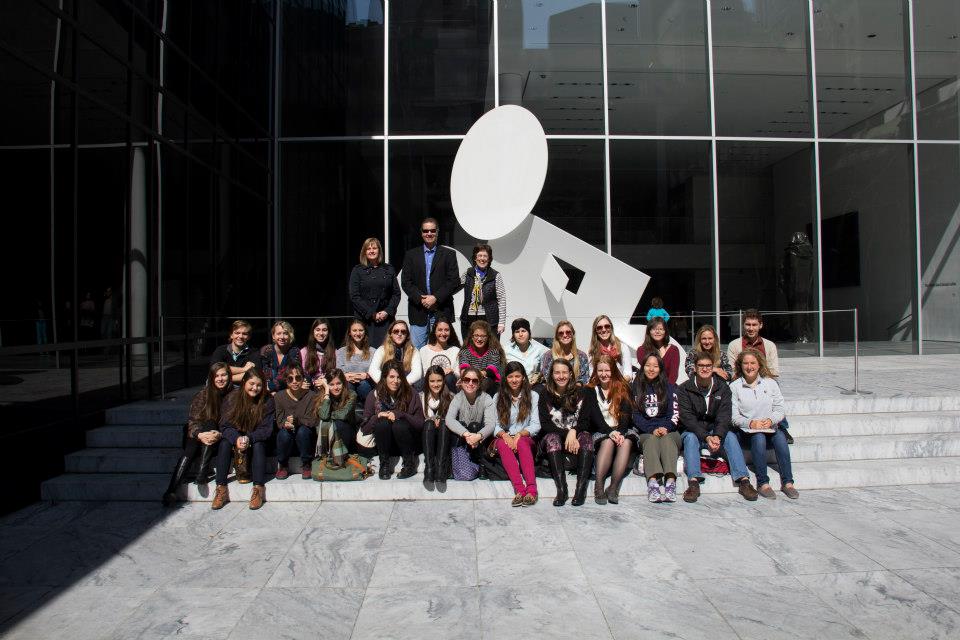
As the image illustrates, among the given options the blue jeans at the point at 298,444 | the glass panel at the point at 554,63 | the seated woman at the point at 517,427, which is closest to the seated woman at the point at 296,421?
the blue jeans at the point at 298,444

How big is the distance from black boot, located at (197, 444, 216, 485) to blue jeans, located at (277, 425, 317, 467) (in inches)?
18.9

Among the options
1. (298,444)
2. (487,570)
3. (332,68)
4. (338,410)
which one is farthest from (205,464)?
(332,68)

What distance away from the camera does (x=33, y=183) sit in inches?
197

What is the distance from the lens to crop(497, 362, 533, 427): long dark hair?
16.6 feet

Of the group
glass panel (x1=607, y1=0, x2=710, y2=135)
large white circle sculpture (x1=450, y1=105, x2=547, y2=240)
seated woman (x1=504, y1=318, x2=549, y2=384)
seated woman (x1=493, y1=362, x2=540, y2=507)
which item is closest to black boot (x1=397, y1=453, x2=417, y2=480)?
seated woman (x1=493, y1=362, x2=540, y2=507)

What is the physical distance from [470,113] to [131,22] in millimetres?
5350

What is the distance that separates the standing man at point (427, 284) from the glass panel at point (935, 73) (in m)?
9.20

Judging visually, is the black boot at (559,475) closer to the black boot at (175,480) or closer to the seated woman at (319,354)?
the seated woman at (319,354)

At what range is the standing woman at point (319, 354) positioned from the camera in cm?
591

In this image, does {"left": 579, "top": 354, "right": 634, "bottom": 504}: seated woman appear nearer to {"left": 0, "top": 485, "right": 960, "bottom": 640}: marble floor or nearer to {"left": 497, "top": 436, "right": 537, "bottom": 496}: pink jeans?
{"left": 0, "top": 485, "right": 960, "bottom": 640}: marble floor

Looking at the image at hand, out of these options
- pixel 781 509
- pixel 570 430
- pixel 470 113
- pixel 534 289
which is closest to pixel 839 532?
pixel 781 509

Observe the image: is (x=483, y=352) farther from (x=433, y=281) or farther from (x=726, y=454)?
(x=726, y=454)

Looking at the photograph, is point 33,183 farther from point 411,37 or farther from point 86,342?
point 411,37

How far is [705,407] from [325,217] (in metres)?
7.20
